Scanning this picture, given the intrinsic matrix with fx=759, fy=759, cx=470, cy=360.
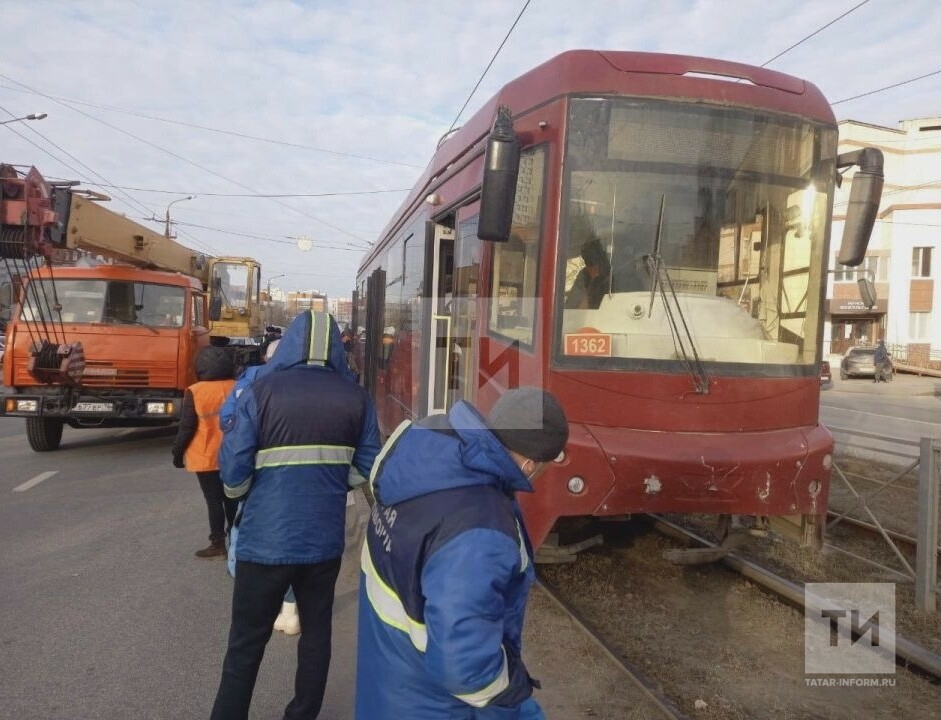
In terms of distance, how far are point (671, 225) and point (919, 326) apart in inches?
1718

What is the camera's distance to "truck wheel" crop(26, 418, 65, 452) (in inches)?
412

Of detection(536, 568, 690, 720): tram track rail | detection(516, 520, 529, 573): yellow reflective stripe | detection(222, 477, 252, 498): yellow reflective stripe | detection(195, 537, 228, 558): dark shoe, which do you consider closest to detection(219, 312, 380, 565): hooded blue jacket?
detection(222, 477, 252, 498): yellow reflective stripe

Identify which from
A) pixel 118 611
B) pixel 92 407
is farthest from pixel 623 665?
pixel 92 407

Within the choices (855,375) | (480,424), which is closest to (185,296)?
(480,424)

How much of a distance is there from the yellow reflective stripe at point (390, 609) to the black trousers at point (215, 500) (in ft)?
12.2

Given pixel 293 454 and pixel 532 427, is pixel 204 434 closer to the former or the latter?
pixel 293 454

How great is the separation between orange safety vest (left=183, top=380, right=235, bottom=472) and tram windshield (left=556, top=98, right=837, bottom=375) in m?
2.60

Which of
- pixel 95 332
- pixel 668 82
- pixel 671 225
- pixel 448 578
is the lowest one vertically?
pixel 448 578

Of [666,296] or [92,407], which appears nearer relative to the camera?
[666,296]

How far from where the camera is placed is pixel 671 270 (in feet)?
15.5

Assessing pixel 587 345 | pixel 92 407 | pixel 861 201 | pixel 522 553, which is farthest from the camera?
pixel 92 407

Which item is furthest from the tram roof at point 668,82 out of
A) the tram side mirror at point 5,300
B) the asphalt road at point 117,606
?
the tram side mirror at point 5,300

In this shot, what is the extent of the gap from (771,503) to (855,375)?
3435 centimetres

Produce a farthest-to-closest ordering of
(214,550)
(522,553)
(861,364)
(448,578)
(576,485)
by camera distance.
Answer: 1. (861,364)
2. (214,550)
3. (576,485)
4. (522,553)
5. (448,578)
